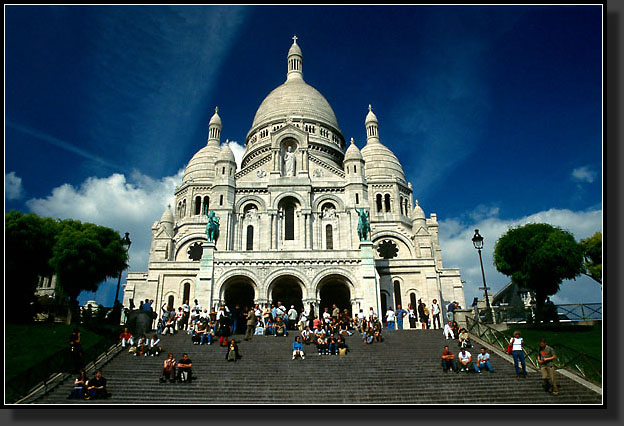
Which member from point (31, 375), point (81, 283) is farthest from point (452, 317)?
point (81, 283)

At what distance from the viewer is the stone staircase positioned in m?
14.4

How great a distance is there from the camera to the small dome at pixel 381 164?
4816 centimetres

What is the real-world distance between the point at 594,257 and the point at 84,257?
34762 millimetres

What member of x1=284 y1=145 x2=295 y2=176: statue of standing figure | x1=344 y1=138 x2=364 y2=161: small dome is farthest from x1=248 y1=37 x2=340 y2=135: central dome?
x1=344 y1=138 x2=364 y2=161: small dome

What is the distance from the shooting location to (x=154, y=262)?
128 ft

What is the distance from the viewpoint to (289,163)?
40.5 metres

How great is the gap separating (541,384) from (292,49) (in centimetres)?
5850

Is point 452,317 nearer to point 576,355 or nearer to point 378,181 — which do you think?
point 576,355

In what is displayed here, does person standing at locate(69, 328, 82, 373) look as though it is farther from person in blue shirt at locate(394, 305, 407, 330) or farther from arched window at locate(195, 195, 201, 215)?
arched window at locate(195, 195, 201, 215)

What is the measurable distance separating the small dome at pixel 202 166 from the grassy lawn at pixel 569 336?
33.1 meters

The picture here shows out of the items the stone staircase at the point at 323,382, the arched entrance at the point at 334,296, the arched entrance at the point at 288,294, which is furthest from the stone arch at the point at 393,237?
the stone staircase at the point at 323,382

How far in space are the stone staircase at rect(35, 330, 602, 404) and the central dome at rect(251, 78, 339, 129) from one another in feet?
120

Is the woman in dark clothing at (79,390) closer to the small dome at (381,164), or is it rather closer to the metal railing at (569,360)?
the metal railing at (569,360)

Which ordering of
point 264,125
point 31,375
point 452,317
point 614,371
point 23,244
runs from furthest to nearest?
point 264,125
point 23,244
point 452,317
point 31,375
point 614,371
